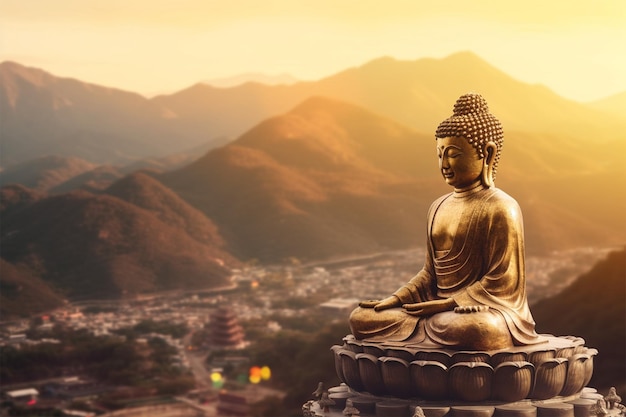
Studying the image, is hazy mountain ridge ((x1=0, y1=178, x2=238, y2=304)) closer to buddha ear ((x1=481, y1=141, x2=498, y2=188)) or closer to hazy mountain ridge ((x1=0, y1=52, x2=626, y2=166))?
hazy mountain ridge ((x1=0, y1=52, x2=626, y2=166))

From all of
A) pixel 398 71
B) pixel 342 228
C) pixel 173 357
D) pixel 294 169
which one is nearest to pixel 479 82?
pixel 398 71

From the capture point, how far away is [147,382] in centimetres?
2645

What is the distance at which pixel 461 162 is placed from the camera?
7125 mm

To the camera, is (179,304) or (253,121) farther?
(253,121)

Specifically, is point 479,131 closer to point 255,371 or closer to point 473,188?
point 473,188

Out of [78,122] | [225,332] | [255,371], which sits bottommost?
[255,371]

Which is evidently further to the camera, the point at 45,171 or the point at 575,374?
the point at 45,171

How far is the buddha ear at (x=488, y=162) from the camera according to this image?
7.14m

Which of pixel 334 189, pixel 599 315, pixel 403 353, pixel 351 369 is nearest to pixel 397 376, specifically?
pixel 403 353

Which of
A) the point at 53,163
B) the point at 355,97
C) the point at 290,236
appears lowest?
the point at 290,236

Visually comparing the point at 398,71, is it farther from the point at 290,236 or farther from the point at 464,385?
the point at 464,385

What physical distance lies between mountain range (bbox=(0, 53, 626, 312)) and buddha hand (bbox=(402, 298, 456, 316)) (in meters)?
27.8

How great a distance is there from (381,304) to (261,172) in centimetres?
3905

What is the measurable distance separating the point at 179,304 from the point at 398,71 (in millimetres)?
28678
